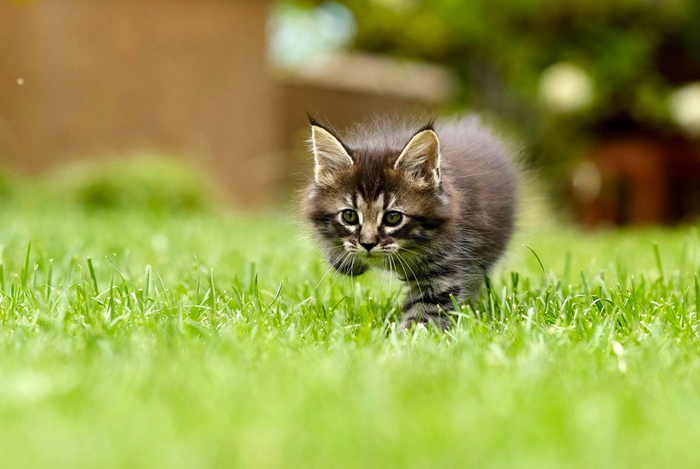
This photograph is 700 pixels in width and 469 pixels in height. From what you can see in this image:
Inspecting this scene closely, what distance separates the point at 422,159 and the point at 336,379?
155 centimetres

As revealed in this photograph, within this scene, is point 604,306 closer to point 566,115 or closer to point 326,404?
point 326,404

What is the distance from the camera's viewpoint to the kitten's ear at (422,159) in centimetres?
362

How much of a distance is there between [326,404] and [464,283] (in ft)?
5.54

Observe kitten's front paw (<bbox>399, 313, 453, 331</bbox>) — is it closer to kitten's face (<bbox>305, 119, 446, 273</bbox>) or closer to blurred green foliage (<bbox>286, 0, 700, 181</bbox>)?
kitten's face (<bbox>305, 119, 446, 273</bbox>)

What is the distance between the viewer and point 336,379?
2354mm

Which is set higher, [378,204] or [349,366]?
[378,204]

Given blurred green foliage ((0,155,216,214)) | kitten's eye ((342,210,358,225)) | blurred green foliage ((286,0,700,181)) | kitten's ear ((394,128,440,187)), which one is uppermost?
blurred green foliage ((286,0,700,181))

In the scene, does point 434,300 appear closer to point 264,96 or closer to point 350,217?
point 350,217

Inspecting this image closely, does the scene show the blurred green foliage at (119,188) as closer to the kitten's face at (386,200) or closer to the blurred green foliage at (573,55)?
the blurred green foliage at (573,55)

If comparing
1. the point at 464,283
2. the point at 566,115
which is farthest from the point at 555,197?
the point at 464,283

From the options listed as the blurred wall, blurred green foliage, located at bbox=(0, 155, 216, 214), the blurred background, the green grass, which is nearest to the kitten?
the green grass

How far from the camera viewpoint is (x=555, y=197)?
48.8ft

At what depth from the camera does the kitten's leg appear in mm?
3592

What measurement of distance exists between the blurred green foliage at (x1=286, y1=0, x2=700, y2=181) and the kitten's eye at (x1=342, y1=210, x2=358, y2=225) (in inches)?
409
